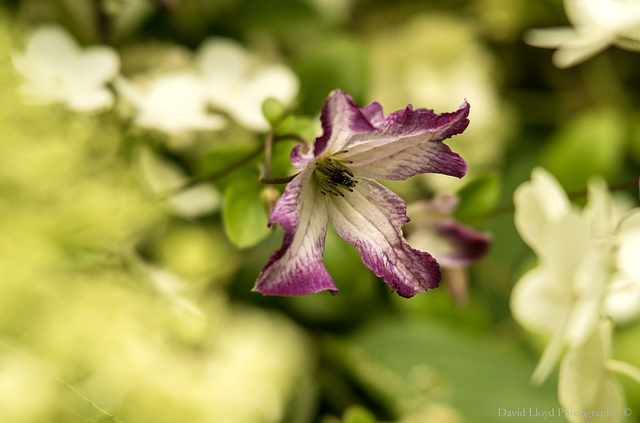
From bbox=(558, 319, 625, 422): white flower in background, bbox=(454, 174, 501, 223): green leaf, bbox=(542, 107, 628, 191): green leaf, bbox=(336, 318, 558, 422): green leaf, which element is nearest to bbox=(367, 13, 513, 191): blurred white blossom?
bbox=(542, 107, 628, 191): green leaf

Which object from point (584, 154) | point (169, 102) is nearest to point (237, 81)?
point (169, 102)

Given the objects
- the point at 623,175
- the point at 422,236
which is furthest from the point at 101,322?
the point at 623,175

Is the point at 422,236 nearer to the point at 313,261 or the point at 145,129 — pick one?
the point at 313,261

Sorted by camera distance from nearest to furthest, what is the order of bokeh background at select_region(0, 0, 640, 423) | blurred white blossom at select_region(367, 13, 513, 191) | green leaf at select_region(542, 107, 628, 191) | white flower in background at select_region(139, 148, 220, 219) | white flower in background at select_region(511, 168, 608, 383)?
bokeh background at select_region(0, 0, 640, 423) → white flower in background at select_region(511, 168, 608, 383) → white flower in background at select_region(139, 148, 220, 219) → green leaf at select_region(542, 107, 628, 191) → blurred white blossom at select_region(367, 13, 513, 191)

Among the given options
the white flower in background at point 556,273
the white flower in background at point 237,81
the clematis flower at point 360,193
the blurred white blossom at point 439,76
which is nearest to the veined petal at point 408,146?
the clematis flower at point 360,193

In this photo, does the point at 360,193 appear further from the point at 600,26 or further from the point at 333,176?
the point at 600,26

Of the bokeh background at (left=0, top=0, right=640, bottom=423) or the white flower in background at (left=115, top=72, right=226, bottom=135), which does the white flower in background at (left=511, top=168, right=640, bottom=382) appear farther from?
the white flower in background at (left=115, top=72, right=226, bottom=135)

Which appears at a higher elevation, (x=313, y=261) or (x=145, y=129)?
(x=145, y=129)
